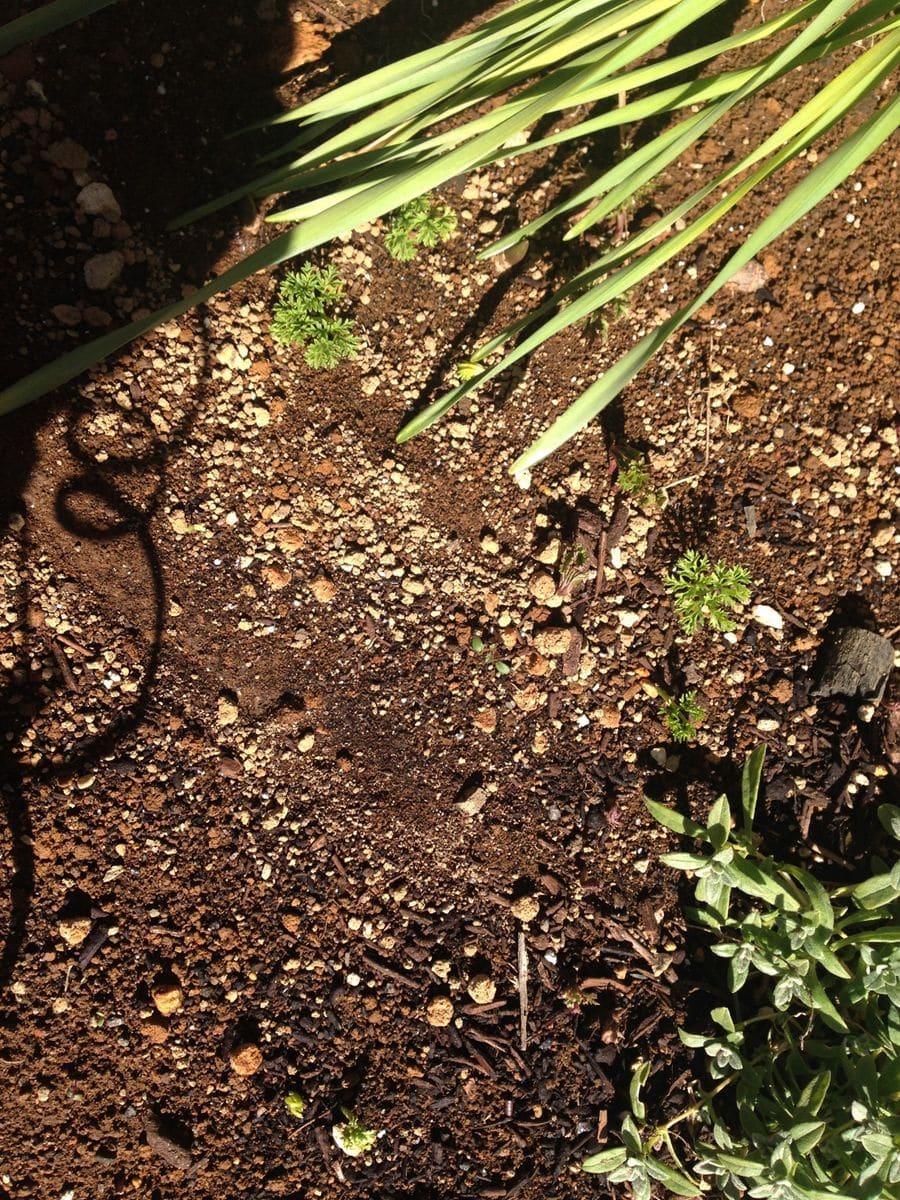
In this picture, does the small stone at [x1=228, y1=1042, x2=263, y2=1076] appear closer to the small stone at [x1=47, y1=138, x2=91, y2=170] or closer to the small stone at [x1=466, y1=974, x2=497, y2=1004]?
the small stone at [x1=466, y1=974, x2=497, y2=1004]

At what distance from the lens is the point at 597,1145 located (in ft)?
6.86

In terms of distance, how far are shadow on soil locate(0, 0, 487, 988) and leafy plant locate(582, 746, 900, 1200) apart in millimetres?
1440

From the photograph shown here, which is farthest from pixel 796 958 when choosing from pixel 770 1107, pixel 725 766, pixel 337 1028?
pixel 337 1028

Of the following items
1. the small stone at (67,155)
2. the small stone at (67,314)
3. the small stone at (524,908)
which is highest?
the small stone at (67,155)

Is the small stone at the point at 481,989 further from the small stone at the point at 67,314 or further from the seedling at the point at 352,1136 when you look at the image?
the small stone at the point at 67,314

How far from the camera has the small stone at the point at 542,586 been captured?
2186mm

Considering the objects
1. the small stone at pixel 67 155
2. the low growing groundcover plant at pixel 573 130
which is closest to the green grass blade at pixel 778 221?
the low growing groundcover plant at pixel 573 130

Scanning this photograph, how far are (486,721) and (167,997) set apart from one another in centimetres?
101

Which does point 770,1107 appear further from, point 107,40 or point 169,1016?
point 107,40

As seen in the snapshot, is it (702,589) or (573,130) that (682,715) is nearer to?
(702,589)

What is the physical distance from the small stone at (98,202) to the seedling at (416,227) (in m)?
0.68

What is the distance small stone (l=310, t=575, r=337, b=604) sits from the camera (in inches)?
83.9

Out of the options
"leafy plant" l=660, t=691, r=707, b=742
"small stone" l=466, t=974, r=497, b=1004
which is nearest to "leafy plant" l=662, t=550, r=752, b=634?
"leafy plant" l=660, t=691, r=707, b=742

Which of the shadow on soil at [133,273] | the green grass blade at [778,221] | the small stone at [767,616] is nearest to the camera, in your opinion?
the green grass blade at [778,221]
